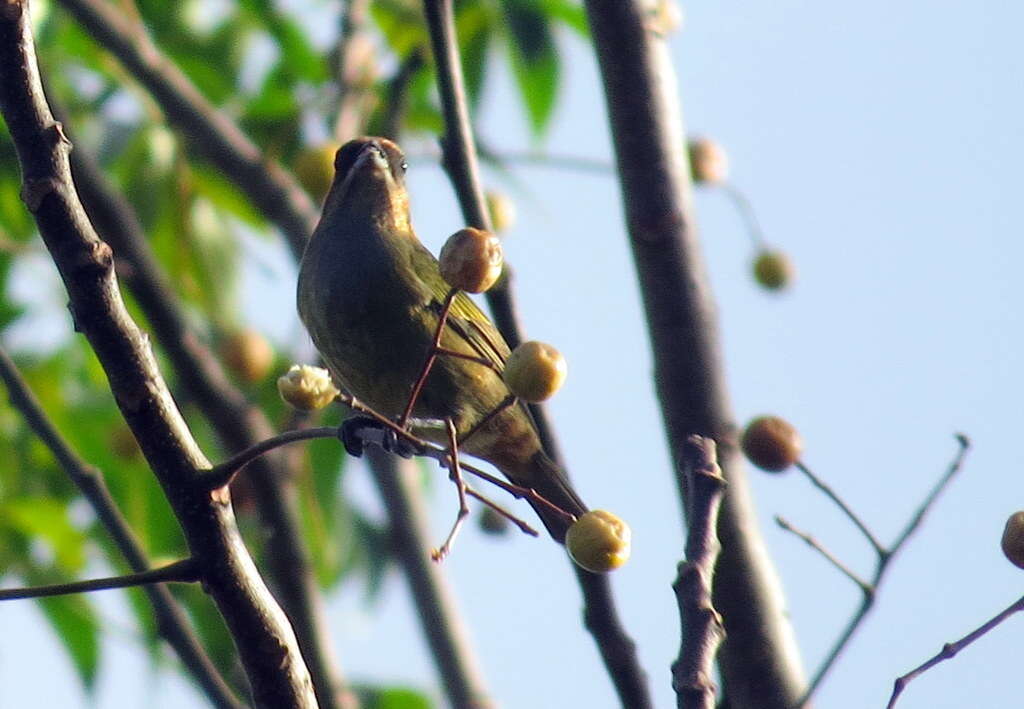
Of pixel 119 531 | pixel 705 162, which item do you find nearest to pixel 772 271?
pixel 705 162

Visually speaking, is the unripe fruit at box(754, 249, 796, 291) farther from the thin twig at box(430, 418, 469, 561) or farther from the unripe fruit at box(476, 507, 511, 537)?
the thin twig at box(430, 418, 469, 561)

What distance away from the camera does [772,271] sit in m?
4.52

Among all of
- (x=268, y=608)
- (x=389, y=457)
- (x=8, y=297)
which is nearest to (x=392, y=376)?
(x=389, y=457)

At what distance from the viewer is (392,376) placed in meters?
3.57

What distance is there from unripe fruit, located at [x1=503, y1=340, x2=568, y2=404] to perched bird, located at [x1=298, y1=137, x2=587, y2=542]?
111cm

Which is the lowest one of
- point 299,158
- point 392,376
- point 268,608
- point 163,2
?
point 268,608

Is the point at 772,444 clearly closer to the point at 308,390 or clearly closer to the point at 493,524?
the point at 308,390

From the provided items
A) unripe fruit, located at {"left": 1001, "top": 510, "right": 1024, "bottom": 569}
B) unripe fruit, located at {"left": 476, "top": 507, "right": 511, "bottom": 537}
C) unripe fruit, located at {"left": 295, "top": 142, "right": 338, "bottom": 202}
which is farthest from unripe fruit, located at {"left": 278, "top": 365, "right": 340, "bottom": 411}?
unripe fruit, located at {"left": 295, "top": 142, "right": 338, "bottom": 202}

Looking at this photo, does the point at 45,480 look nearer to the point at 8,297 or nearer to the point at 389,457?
the point at 8,297

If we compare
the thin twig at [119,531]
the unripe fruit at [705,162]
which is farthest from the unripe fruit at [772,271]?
the thin twig at [119,531]

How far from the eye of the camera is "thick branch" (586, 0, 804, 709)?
270cm

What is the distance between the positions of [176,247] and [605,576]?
8.57 ft

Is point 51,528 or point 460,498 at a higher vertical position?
point 51,528

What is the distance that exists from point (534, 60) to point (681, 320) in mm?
2214
